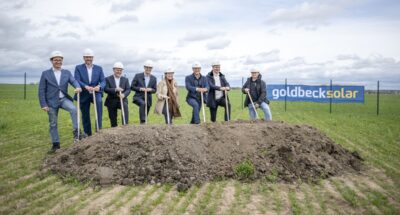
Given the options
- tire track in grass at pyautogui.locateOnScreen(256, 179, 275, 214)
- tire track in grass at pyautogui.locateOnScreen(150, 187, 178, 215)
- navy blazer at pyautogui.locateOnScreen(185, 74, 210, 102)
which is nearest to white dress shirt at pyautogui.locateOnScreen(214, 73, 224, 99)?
navy blazer at pyautogui.locateOnScreen(185, 74, 210, 102)

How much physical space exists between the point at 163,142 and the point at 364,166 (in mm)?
4162

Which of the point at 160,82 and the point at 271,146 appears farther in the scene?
the point at 160,82

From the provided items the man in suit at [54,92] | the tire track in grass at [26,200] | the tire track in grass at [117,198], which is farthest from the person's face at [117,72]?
the tire track in grass at [117,198]

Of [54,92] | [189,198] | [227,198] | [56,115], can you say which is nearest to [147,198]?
[189,198]

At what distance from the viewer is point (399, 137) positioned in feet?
41.3

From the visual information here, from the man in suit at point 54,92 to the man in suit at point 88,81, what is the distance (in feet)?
2.56

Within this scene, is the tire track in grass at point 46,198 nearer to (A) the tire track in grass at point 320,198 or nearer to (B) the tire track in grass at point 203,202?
(B) the tire track in grass at point 203,202

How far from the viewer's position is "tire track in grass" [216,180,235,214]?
5430mm

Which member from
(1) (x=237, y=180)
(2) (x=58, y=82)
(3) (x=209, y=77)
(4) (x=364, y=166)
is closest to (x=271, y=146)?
(1) (x=237, y=180)

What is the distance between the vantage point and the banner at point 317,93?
23.9 meters

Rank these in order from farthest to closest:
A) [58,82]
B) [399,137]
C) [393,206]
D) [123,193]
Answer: [399,137], [58,82], [123,193], [393,206]

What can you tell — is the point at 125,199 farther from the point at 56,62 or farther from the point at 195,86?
the point at 195,86

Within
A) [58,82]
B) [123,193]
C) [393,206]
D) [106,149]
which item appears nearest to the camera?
[393,206]

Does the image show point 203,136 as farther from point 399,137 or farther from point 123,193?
point 399,137
